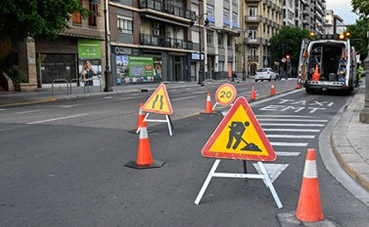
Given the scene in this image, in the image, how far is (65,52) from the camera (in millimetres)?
31484

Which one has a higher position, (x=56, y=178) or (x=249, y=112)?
(x=249, y=112)

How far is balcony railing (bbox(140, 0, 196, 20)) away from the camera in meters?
40.0

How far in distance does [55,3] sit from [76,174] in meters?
13.6

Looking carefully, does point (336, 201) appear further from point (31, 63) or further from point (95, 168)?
point (31, 63)

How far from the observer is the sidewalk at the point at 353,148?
18.6 feet

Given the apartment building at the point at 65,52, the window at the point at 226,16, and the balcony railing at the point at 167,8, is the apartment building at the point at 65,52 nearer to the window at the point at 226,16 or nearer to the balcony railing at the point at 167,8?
the balcony railing at the point at 167,8

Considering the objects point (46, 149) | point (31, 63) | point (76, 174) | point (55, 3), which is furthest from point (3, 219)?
point (31, 63)

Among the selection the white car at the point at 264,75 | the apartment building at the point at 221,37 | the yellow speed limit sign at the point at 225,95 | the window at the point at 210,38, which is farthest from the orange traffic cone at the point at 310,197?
the window at the point at 210,38

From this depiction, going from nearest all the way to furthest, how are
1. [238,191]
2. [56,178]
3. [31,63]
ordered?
[238,191]
[56,178]
[31,63]

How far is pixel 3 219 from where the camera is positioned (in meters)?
4.20

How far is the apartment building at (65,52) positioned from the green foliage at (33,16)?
9.40m

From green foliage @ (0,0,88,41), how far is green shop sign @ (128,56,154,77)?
64.0 feet

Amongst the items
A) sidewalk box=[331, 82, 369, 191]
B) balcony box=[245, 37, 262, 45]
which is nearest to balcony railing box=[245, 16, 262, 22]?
balcony box=[245, 37, 262, 45]

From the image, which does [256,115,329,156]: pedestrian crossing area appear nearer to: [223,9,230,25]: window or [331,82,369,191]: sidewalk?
[331,82,369,191]: sidewalk
